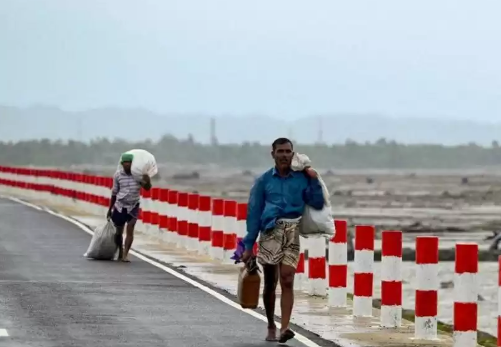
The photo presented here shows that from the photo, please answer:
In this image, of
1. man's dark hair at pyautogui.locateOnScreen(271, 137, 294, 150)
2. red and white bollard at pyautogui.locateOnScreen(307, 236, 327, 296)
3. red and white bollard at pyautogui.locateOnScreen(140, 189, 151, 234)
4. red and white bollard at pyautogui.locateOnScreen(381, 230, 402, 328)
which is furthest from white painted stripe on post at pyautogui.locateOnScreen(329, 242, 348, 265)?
red and white bollard at pyautogui.locateOnScreen(140, 189, 151, 234)

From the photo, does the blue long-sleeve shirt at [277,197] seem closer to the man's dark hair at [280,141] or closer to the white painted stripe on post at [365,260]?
the man's dark hair at [280,141]

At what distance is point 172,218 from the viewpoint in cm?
2839

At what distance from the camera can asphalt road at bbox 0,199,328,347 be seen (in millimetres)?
14430

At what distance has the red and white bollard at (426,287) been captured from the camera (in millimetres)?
15133

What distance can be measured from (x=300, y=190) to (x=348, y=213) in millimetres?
59530

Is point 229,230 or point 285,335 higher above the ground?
point 229,230

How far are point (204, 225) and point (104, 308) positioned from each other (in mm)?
8947

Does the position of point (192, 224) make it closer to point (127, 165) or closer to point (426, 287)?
point (127, 165)

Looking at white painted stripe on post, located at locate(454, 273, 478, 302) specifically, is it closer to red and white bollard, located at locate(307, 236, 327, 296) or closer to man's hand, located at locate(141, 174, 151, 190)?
red and white bollard, located at locate(307, 236, 327, 296)

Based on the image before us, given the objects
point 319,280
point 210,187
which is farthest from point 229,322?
point 210,187

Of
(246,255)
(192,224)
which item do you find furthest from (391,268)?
(192,224)

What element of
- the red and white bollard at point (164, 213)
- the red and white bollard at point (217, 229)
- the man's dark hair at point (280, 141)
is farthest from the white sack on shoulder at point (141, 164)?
the man's dark hair at point (280, 141)

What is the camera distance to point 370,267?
17188 millimetres

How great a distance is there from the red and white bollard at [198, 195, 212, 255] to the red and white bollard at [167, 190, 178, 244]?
2.04m
